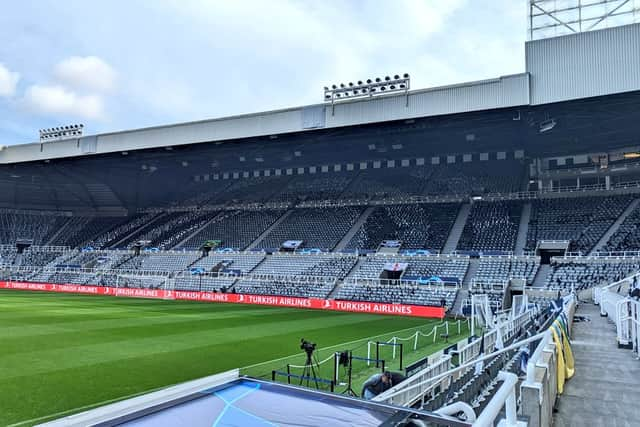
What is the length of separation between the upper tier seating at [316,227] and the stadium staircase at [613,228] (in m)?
19.3

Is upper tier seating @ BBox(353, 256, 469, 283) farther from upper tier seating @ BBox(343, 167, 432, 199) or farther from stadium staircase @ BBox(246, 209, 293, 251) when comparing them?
stadium staircase @ BBox(246, 209, 293, 251)

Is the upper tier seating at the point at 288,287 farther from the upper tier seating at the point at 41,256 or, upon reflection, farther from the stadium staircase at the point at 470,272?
the upper tier seating at the point at 41,256

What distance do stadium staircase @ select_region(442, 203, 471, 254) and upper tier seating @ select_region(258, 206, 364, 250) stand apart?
911cm

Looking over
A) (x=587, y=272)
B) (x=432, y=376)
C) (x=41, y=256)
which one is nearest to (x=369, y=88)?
(x=587, y=272)

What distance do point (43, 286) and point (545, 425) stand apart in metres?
46.2

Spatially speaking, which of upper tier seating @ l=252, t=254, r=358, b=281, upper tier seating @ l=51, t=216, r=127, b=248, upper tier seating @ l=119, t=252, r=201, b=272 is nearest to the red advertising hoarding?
upper tier seating @ l=252, t=254, r=358, b=281

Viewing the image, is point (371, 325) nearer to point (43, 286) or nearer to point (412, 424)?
point (412, 424)

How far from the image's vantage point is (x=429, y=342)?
17.8 metres

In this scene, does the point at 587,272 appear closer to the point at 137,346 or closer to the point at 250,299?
the point at 250,299

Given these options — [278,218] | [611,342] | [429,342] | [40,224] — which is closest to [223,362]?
[429,342]

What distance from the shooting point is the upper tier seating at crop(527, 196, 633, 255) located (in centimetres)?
3416

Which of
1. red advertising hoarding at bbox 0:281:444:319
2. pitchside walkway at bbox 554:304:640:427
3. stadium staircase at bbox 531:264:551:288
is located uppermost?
stadium staircase at bbox 531:264:551:288

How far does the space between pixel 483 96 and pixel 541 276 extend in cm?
1181

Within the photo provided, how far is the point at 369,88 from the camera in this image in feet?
109
